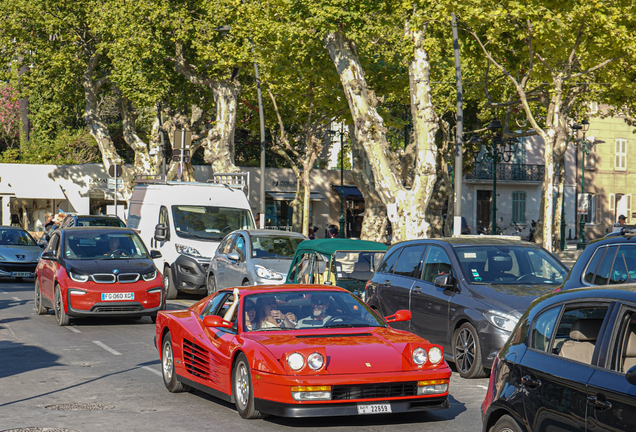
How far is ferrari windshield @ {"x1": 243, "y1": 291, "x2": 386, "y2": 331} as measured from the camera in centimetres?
829

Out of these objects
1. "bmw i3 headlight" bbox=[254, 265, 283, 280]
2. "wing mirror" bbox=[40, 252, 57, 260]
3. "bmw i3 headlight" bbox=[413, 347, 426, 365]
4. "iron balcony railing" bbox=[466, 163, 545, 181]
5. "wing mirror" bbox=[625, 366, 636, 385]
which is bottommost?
"bmw i3 headlight" bbox=[254, 265, 283, 280]

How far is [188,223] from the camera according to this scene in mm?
20500

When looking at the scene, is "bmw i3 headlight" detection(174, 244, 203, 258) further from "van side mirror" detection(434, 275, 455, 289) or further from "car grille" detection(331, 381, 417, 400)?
"car grille" detection(331, 381, 417, 400)

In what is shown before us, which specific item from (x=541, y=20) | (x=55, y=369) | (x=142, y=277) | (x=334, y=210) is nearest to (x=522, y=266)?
(x=55, y=369)

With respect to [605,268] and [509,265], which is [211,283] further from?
[605,268]

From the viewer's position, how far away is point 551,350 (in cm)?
521

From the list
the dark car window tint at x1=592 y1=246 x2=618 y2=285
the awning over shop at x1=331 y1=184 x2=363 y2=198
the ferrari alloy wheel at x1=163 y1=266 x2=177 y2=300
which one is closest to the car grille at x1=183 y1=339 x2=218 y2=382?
the dark car window tint at x1=592 y1=246 x2=618 y2=285

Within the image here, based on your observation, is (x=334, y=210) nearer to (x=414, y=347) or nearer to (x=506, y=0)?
(x=506, y=0)

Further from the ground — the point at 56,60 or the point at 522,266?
the point at 56,60

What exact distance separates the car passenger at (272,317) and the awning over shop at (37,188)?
4149cm

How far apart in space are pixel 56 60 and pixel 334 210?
20.8 meters

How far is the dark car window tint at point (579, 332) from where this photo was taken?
4887 mm

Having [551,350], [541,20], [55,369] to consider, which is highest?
[541,20]

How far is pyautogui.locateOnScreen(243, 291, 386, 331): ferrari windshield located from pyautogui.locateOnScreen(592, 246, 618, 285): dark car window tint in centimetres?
→ 211
